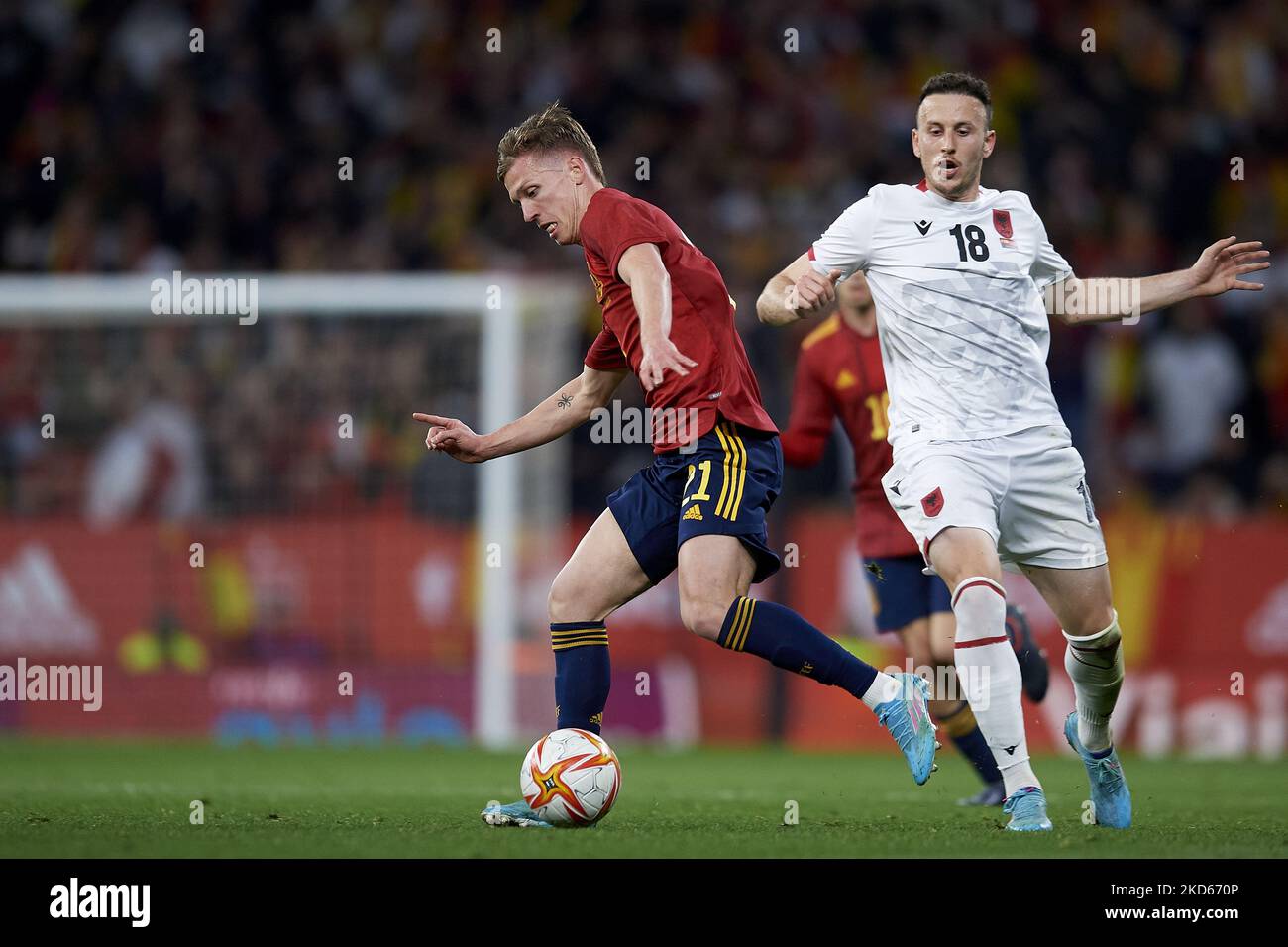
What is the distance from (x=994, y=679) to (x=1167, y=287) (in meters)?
1.56

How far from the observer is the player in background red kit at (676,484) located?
566cm

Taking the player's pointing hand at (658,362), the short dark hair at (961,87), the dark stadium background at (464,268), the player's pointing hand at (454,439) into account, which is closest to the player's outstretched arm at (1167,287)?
the short dark hair at (961,87)

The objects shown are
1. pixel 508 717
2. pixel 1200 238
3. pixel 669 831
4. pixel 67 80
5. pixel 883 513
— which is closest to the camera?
pixel 669 831

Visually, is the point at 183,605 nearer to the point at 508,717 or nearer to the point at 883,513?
the point at 508,717

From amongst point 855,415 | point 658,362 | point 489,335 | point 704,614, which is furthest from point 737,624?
point 489,335

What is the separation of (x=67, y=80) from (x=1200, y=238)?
10502 mm

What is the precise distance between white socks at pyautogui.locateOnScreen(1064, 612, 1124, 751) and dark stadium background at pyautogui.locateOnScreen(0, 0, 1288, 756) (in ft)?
17.0

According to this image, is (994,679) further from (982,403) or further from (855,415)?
(855,415)

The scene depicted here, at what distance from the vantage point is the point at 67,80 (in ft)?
55.3

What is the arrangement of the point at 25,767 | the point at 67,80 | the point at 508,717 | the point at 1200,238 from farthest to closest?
the point at 67,80 → the point at 1200,238 → the point at 508,717 → the point at 25,767

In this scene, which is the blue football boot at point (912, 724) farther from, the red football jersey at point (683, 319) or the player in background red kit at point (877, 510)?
the player in background red kit at point (877, 510)

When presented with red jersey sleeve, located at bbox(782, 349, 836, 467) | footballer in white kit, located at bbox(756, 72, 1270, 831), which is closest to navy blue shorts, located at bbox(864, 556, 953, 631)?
red jersey sleeve, located at bbox(782, 349, 836, 467)

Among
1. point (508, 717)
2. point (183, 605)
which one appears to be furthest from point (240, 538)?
point (508, 717)

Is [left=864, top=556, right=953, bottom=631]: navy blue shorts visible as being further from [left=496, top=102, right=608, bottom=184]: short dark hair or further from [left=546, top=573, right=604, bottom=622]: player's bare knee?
[left=496, top=102, right=608, bottom=184]: short dark hair
